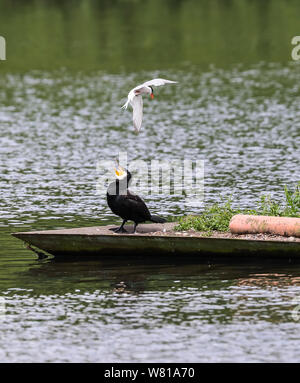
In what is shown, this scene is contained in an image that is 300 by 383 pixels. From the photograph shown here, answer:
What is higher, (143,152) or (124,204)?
(143,152)

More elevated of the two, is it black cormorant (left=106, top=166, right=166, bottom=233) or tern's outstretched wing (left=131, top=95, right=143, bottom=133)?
tern's outstretched wing (left=131, top=95, right=143, bottom=133)

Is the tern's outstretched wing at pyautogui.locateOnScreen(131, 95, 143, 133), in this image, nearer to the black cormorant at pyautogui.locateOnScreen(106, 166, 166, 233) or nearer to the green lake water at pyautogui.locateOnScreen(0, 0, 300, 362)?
the black cormorant at pyautogui.locateOnScreen(106, 166, 166, 233)

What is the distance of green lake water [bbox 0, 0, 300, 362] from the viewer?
19.8 meters

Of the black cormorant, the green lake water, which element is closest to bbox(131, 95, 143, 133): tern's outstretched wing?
the black cormorant

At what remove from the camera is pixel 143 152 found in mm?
41562

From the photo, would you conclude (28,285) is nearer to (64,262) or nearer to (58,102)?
(64,262)

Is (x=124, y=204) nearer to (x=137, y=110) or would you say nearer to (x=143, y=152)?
(x=137, y=110)

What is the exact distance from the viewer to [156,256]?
982 inches

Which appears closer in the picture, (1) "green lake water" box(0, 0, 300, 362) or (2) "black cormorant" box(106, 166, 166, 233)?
(1) "green lake water" box(0, 0, 300, 362)

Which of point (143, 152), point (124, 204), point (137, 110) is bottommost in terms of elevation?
point (124, 204)

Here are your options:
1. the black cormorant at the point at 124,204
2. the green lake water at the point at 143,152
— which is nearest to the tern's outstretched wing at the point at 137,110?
the black cormorant at the point at 124,204

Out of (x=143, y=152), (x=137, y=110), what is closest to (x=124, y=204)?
(x=137, y=110)

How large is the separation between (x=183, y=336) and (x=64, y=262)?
6.28m
